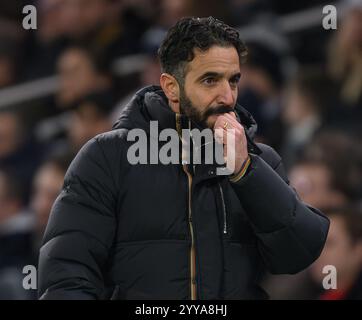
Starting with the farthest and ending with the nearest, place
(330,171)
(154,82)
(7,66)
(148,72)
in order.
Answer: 1. (7,66)
2. (148,72)
3. (154,82)
4. (330,171)

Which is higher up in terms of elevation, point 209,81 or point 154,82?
point 154,82

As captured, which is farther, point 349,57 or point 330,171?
point 349,57

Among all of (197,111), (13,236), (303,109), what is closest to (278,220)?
(197,111)

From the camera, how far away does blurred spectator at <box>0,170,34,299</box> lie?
4.40m

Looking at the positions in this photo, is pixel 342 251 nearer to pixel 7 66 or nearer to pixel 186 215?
pixel 186 215

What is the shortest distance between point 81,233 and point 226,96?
18.0 inches

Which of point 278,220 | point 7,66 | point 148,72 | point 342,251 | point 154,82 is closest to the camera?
point 278,220

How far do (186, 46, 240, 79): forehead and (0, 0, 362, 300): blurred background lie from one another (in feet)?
5.18

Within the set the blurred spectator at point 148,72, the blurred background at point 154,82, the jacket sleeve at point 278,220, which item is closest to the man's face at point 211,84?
the jacket sleeve at point 278,220

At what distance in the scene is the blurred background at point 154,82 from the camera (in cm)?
401

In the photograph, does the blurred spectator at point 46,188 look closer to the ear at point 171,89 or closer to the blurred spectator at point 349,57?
the blurred spectator at point 349,57

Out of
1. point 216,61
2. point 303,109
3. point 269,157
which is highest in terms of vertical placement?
point 303,109

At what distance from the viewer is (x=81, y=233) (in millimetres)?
2174

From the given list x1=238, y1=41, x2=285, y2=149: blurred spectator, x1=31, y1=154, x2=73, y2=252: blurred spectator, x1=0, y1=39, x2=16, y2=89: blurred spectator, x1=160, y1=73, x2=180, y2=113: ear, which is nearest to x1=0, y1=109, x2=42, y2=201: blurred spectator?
x1=31, y1=154, x2=73, y2=252: blurred spectator
